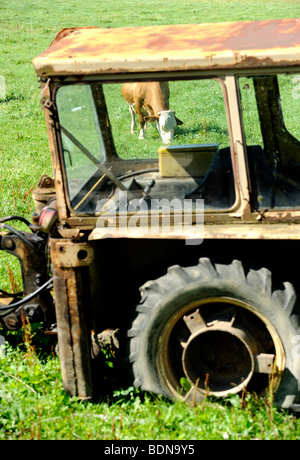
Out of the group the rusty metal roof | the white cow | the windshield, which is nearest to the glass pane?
the windshield

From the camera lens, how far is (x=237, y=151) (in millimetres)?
3473

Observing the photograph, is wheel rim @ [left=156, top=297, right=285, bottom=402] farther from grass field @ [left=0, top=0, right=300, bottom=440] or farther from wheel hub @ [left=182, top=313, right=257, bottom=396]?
grass field @ [left=0, top=0, right=300, bottom=440]

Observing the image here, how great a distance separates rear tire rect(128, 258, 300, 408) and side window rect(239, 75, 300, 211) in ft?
1.46

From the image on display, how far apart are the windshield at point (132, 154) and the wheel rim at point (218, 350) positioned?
0.70 m

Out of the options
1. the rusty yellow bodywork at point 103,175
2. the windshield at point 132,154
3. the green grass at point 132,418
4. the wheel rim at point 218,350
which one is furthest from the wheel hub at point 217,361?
the windshield at point 132,154

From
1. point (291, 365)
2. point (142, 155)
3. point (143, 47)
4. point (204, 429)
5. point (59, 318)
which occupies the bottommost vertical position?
point (204, 429)

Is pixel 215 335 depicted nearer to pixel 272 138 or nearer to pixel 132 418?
pixel 132 418

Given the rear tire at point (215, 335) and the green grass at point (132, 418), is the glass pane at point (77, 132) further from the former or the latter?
the green grass at point (132, 418)

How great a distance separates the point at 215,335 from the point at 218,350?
0.32 feet

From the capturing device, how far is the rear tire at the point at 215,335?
360 cm

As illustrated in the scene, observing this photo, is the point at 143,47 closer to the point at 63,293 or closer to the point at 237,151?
the point at 237,151

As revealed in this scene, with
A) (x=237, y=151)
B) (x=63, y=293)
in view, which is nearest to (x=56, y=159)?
(x=63, y=293)

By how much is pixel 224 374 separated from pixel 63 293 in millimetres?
1141

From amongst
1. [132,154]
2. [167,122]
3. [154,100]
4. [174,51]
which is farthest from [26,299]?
Result: [167,122]
